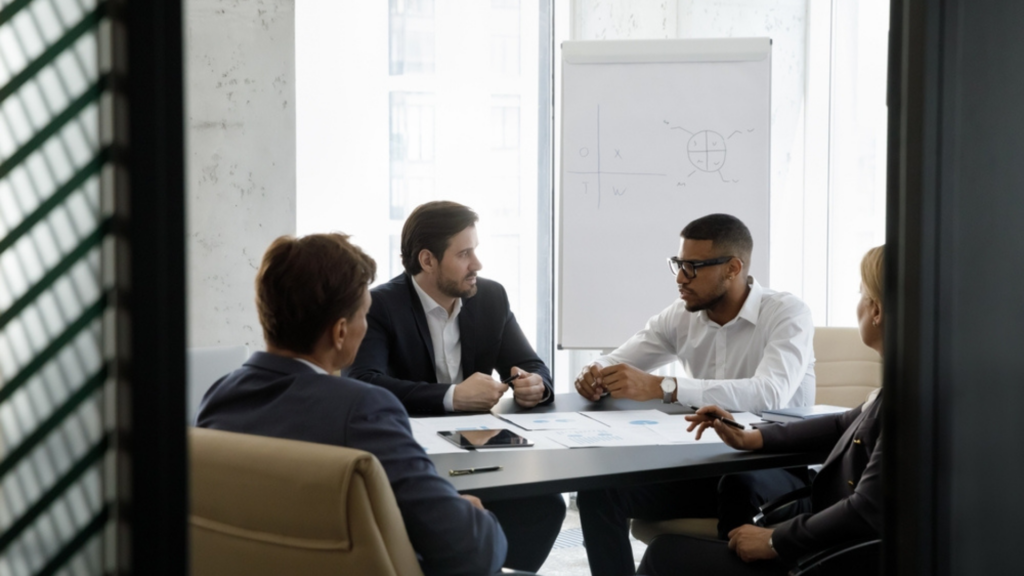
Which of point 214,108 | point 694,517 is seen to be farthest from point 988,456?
point 214,108

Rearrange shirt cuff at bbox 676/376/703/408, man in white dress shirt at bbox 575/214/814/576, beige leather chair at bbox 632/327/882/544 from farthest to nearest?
1. beige leather chair at bbox 632/327/882/544
2. shirt cuff at bbox 676/376/703/408
3. man in white dress shirt at bbox 575/214/814/576

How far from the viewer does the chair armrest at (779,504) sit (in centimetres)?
202

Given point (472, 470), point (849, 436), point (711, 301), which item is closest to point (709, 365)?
point (711, 301)

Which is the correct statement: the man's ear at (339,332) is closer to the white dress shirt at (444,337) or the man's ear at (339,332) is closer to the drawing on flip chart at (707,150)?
the white dress shirt at (444,337)

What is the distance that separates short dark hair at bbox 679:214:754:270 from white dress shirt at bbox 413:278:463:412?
805 mm

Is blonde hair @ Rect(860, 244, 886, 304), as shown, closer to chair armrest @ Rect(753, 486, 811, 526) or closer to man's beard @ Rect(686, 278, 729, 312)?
chair armrest @ Rect(753, 486, 811, 526)

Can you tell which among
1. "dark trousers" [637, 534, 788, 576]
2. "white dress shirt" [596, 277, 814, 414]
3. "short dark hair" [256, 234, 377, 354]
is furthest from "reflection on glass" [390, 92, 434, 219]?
"short dark hair" [256, 234, 377, 354]

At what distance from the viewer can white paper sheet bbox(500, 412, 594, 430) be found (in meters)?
2.22

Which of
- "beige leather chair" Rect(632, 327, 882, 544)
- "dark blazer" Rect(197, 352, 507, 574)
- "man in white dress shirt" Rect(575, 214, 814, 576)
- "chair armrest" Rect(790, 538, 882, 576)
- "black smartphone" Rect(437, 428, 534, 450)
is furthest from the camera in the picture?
"beige leather chair" Rect(632, 327, 882, 544)

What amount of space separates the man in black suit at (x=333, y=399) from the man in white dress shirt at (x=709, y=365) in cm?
101

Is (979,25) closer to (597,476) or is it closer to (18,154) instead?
(18,154)

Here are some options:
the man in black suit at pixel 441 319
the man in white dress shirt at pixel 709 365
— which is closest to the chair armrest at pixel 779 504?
the man in white dress shirt at pixel 709 365

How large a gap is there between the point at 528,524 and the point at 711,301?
96cm

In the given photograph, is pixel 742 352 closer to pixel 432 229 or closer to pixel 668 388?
pixel 668 388
